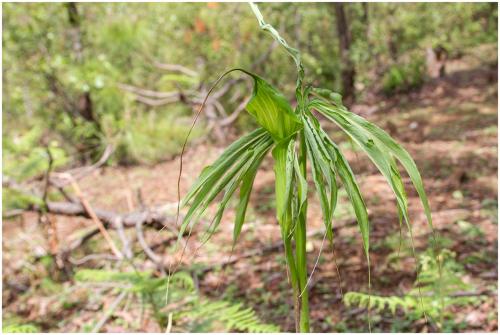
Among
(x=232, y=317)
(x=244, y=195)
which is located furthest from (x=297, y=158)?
(x=232, y=317)

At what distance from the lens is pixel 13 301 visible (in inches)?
131

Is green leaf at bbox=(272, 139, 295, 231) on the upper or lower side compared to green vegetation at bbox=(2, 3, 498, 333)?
lower

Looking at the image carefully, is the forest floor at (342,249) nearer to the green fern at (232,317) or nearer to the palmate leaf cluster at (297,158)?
the green fern at (232,317)

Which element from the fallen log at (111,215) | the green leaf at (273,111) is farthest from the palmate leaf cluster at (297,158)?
the fallen log at (111,215)

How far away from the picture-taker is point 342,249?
3365mm

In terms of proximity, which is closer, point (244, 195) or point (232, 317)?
point (244, 195)

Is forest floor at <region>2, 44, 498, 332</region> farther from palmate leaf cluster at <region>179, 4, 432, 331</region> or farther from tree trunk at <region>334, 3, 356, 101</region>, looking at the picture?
tree trunk at <region>334, 3, 356, 101</region>

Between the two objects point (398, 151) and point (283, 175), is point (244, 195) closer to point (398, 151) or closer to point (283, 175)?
point (283, 175)

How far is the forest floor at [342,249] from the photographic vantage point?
2.60 m

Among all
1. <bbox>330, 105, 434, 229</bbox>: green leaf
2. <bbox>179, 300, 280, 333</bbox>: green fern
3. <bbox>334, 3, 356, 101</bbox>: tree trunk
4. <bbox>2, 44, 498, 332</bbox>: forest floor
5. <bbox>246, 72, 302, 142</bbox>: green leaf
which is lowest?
<bbox>179, 300, 280, 333</bbox>: green fern

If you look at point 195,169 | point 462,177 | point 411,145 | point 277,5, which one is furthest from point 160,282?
point 277,5

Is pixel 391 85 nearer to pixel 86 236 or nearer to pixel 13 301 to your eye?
pixel 86 236

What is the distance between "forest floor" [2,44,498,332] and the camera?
8.53ft

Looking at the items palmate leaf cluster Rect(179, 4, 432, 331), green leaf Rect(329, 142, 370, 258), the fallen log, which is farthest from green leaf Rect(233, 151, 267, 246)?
the fallen log
